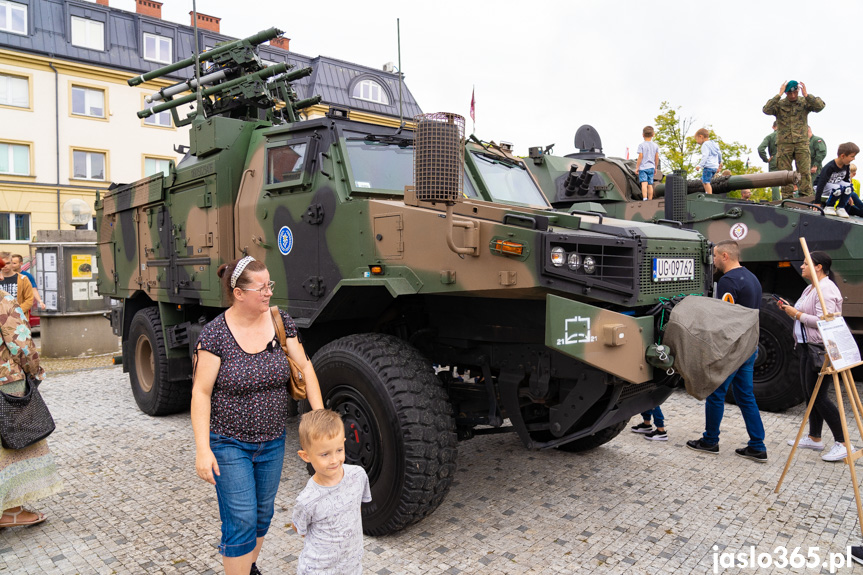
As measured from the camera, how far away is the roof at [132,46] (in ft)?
70.1

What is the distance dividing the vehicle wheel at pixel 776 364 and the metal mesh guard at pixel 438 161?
4723 millimetres

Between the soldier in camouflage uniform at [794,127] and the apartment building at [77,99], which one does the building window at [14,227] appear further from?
the soldier in camouflage uniform at [794,127]

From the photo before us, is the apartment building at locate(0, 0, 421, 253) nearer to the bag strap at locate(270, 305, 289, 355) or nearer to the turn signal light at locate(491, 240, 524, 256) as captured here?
the turn signal light at locate(491, 240, 524, 256)

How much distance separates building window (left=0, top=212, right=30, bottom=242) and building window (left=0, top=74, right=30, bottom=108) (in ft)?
11.7

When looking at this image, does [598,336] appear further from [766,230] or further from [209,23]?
[209,23]

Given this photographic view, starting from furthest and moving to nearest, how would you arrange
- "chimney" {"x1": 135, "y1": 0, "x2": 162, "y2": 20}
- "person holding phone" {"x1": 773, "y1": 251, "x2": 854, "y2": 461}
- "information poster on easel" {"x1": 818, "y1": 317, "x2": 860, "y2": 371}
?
"chimney" {"x1": 135, "y1": 0, "x2": 162, "y2": 20}, "person holding phone" {"x1": 773, "y1": 251, "x2": 854, "y2": 461}, "information poster on easel" {"x1": 818, "y1": 317, "x2": 860, "y2": 371}

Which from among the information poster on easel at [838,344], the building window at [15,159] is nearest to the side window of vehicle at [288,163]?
the information poster on easel at [838,344]

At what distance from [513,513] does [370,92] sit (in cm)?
2450

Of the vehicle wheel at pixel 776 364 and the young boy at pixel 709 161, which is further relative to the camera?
the young boy at pixel 709 161

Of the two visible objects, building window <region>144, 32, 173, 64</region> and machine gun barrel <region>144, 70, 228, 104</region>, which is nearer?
machine gun barrel <region>144, 70, 228, 104</region>

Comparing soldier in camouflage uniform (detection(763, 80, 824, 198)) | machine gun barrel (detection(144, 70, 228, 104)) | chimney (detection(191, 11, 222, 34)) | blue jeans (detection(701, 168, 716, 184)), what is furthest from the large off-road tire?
chimney (detection(191, 11, 222, 34))

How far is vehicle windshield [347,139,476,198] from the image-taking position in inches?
169

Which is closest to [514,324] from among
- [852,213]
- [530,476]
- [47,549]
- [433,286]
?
[433,286]

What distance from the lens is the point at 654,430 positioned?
5711 mm
